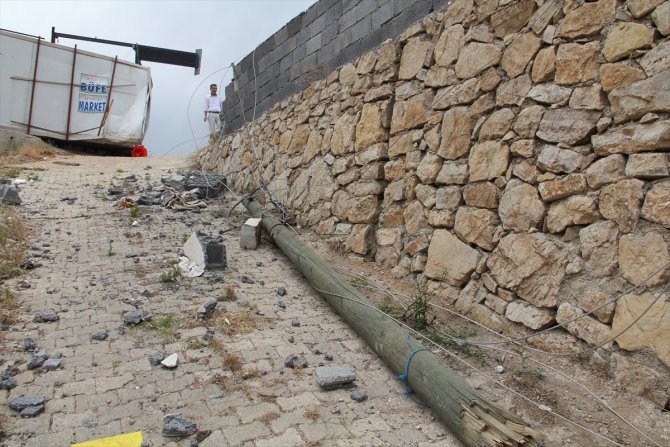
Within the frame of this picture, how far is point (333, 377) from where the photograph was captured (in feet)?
9.56

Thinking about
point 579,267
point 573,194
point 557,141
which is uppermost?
point 557,141

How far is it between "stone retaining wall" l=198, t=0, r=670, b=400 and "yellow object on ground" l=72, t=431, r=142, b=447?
7.45 feet

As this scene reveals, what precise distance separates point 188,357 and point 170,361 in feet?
0.42

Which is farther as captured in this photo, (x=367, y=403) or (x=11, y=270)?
(x=11, y=270)

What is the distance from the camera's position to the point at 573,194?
282 cm

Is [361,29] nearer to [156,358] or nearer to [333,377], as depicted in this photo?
[333,377]

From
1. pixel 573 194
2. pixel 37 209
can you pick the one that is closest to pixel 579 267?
pixel 573 194

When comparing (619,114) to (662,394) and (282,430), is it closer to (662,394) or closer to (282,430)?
(662,394)

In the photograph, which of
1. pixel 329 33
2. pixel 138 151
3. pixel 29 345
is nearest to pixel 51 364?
pixel 29 345

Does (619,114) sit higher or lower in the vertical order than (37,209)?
higher

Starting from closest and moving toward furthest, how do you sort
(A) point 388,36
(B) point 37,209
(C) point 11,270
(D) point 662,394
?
(D) point 662,394
(C) point 11,270
(A) point 388,36
(B) point 37,209

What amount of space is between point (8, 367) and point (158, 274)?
177cm

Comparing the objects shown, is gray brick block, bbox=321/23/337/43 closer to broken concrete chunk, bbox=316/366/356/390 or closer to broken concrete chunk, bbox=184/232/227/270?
broken concrete chunk, bbox=184/232/227/270

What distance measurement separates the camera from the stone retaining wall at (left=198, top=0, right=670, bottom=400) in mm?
2486
